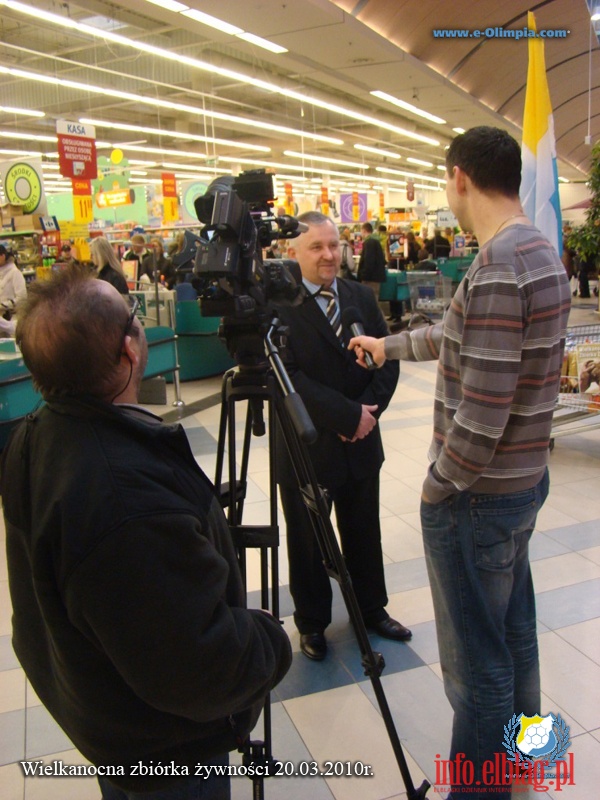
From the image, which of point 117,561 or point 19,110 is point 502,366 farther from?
point 19,110

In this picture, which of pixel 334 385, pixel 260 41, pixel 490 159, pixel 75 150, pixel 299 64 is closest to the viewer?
pixel 490 159

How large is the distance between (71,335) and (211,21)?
740 centimetres

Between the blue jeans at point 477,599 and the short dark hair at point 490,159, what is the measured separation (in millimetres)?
683

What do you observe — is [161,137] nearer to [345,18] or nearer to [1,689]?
[345,18]

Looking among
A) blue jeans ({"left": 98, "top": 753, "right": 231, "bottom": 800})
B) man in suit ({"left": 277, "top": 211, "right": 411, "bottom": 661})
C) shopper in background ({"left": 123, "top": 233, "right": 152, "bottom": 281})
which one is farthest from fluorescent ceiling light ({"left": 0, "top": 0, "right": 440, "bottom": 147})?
blue jeans ({"left": 98, "top": 753, "right": 231, "bottom": 800})

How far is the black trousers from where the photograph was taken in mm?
2311

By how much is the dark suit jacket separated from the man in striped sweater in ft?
1.69

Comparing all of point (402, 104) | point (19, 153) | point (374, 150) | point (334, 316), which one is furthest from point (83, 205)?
point (374, 150)

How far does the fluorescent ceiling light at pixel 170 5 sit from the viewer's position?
6.39 metres

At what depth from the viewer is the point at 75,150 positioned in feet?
31.9

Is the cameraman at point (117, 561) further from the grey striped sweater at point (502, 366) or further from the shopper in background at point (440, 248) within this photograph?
the shopper in background at point (440, 248)

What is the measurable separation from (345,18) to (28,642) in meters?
7.82

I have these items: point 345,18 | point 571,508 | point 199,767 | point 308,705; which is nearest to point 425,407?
point 571,508

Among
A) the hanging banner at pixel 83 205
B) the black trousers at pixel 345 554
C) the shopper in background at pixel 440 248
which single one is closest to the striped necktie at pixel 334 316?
the black trousers at pixel 345 554
